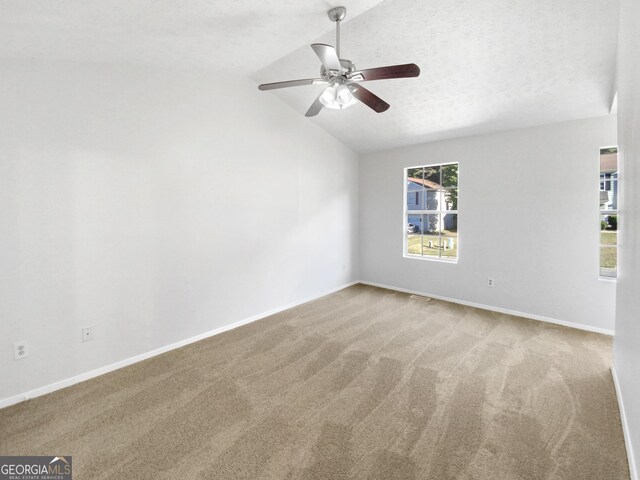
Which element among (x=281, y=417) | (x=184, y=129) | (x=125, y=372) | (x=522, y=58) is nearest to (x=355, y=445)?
(x=281, y=417)

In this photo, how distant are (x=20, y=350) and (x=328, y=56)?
118 inches

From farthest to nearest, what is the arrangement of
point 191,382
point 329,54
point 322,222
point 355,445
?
point 322,222 < point 191,382 < point 329,54 < point 355,445

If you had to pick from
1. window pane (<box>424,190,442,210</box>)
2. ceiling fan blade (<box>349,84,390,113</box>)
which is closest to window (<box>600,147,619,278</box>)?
window pane (<box>424,190,442,210</box>)

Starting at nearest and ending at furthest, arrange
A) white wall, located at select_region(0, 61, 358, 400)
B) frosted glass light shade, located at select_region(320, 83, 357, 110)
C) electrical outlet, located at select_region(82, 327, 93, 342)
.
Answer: white wall, located at select_region(0, 61, 358, 400)
frosted glass light shade, located at select_region(320, 83, 357, 110)
electrical outlet, located at select_region(82, 327, 93, 342)

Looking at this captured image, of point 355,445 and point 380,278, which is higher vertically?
point 380,278

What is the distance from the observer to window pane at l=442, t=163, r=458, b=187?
14.1 feet

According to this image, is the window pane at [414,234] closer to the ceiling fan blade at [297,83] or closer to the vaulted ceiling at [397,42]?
the vaulted ceiling at [397,42]

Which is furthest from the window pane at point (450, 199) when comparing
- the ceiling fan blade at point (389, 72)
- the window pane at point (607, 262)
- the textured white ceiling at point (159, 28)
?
the textured white ceiling at point (159, 28)

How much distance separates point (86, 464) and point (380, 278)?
14.3ft

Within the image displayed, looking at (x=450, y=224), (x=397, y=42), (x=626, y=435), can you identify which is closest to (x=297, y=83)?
(x=397, y=42)

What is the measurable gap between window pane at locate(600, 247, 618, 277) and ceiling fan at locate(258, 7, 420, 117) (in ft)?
10.2

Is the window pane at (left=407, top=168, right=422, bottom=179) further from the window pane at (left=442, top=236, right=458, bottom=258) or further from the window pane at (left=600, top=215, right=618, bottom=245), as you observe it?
the window pane at (left=600, top=215, right=618, bottom=245)

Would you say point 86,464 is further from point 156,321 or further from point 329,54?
point 329,54

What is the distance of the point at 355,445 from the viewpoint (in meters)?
1.65
